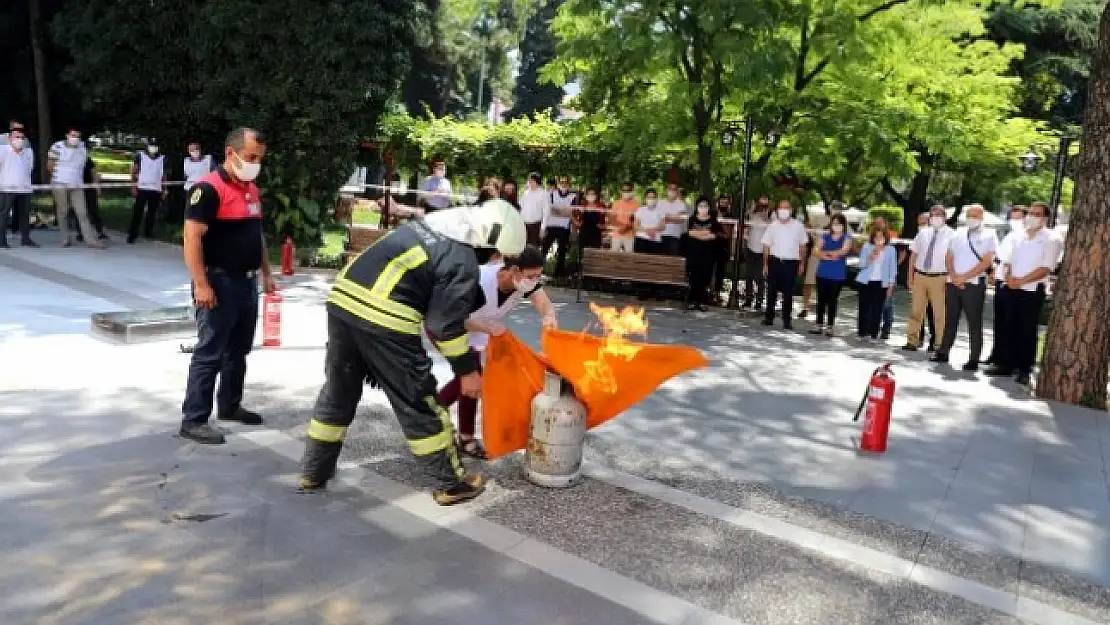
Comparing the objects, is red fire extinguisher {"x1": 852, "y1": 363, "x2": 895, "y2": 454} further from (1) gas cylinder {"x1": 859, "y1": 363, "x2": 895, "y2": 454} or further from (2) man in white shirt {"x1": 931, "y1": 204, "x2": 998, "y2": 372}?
(2) man in white shirt {"x1": 931, "y1": 204, "x2": 998, "y2": 372}

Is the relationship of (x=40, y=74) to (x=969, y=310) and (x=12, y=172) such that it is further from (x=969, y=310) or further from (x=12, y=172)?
(x=969, y=310)

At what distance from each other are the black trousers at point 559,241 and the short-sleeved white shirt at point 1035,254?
283 inches

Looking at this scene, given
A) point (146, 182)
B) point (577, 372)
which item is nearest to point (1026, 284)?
→ point (577, 372)

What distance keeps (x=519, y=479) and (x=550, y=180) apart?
11.3 meters

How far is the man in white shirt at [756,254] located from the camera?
12711 mm

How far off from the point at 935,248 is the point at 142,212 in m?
13.1

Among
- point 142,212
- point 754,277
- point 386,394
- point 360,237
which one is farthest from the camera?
point 142,212

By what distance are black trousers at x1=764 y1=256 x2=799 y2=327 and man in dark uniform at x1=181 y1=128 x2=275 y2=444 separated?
7671 mm

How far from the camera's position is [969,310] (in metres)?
10.2

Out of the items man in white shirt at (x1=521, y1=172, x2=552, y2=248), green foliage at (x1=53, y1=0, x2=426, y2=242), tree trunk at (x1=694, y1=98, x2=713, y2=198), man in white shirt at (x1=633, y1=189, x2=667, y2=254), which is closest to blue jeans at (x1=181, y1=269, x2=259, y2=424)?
man in white shirt at (x1=633, y1=189, x2=667, y2=254)

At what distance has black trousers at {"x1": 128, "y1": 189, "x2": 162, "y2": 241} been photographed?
15.3 m

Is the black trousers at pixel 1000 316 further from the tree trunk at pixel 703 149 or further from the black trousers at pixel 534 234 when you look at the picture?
the black trousers at pixel 534 234

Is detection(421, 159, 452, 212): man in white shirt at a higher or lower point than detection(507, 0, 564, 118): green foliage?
lower

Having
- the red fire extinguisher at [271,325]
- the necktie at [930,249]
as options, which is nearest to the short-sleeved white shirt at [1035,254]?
the necktie at [930,249]
